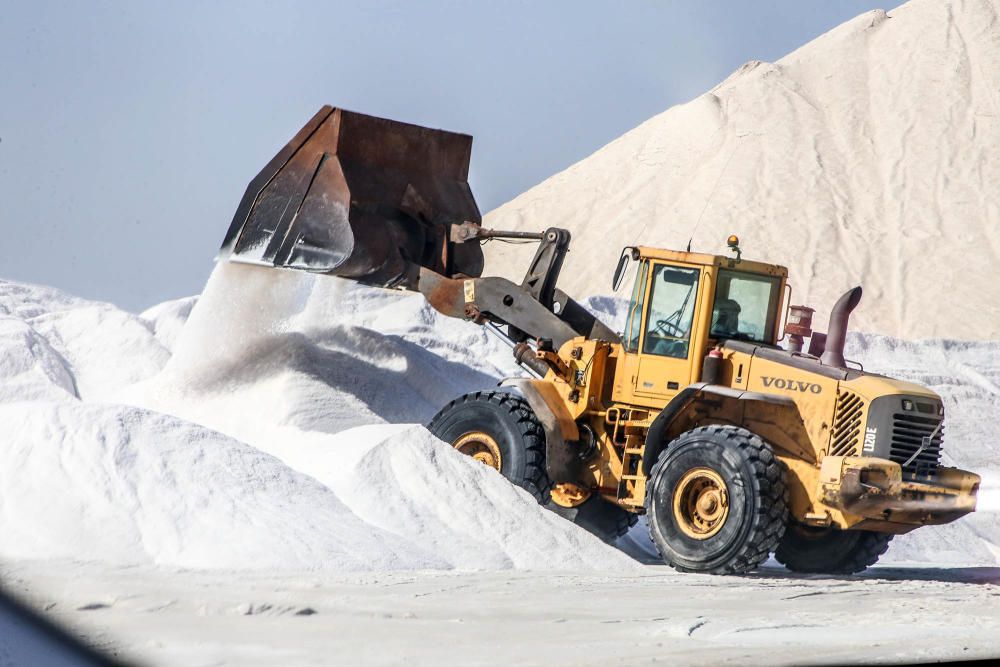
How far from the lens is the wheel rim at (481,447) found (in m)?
12.3

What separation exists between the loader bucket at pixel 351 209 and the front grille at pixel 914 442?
4.82 meters

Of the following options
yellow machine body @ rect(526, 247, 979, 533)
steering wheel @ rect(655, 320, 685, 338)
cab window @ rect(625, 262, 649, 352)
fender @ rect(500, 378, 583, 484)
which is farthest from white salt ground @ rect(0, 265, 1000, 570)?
steering wheel @ rect(655, 320, 685, 338)

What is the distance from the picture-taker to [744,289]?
1193cm

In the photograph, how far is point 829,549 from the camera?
12.2 metres

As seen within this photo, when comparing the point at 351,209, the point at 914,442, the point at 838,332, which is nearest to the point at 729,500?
the point at 914,442

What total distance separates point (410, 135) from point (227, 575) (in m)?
6.57

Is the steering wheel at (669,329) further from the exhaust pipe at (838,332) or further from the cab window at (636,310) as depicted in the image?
the exhaust pipe at (838,332)

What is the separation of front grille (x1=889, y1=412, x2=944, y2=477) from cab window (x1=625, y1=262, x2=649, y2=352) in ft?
7.18

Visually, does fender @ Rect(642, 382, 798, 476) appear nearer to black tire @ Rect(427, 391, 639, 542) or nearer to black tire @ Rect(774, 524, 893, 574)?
black tire @ Rect(427, 391, 639, 542)

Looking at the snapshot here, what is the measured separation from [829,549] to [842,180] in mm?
36789

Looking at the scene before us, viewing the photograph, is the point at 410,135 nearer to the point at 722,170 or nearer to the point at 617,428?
the point at 617,428

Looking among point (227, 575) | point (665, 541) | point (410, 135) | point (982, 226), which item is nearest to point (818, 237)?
point (982, 226)

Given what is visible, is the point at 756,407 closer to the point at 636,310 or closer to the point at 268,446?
the point at 636,310

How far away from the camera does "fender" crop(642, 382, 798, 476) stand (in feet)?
36.4
